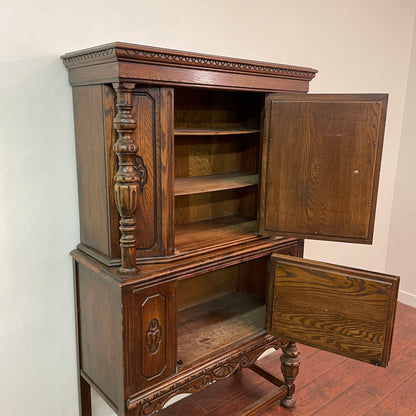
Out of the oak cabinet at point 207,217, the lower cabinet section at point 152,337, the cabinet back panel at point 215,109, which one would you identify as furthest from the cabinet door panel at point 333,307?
the cabinet back panel at point 215,109

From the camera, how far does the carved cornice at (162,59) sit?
1021 millimetres

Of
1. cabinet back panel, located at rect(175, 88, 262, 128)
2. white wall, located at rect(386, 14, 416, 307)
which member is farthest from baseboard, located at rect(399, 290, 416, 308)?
cabinet back panel, located at rect(175, 88, 262, 128)

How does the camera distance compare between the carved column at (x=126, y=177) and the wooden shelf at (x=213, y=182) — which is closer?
the carved column at (x=126, y=177)

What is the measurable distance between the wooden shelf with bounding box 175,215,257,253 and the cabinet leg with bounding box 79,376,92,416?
0.63 meters

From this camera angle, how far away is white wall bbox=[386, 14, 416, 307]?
2.62 metres

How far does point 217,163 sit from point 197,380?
83 centimetres

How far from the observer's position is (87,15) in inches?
50.4

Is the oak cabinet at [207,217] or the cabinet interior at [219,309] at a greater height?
the oak cabinet at [207,217]

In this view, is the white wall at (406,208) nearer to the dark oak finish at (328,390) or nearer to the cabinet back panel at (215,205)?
the dark oak finish at (328,390)

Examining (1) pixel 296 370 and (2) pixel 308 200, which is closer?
(2) pixel 308 200

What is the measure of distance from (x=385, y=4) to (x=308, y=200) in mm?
1571

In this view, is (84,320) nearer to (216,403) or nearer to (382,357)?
(216,403)

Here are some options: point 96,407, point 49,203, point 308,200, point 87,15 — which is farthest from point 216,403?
point 87,15

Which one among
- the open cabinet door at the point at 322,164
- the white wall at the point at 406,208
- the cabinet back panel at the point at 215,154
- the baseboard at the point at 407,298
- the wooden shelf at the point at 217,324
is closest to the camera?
the open cabinet door at the point at 322,164
